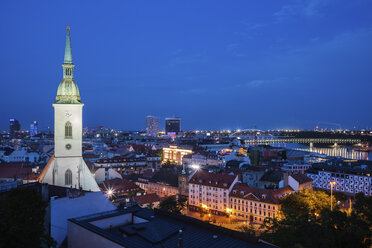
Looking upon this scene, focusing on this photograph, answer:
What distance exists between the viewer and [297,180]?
46281 millimetres

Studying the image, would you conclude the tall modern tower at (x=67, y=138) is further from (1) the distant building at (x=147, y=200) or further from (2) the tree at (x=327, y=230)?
(2) the tree at (x=327, y=230)

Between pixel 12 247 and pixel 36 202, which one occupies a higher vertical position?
pixel 36 202

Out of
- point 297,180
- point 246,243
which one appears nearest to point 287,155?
point 297,180

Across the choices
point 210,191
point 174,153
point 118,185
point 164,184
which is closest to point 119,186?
point 118,185

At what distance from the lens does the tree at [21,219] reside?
12.4m

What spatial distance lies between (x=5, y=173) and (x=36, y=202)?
38259 millimetres

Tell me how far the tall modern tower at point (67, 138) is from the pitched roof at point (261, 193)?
2362 cm

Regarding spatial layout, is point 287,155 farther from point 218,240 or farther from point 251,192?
point 218,240

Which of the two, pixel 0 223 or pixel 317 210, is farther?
pixel 317 210

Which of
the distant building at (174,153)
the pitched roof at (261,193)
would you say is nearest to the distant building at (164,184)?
the pitched roof at (261,193)

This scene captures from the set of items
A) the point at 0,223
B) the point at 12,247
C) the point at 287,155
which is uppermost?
the point at 0,223

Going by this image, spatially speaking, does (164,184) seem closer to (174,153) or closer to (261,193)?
(261,193)

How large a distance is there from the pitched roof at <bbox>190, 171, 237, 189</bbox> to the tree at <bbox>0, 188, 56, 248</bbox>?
34485 millimetres

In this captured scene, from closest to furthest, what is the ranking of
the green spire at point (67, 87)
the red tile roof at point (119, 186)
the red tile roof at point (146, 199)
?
the green spire at point (67, 87) → the red tile roof at point (146, 199) → the red tile roof at point (119, 186)
